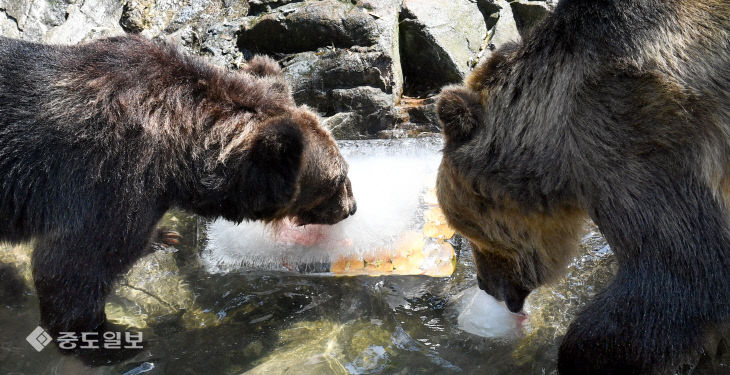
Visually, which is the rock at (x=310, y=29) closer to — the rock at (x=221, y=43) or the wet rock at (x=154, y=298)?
the rock at (x=221, y=43)

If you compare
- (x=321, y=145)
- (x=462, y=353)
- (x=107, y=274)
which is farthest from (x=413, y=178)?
(x=107, y=274)

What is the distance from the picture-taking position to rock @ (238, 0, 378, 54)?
312 inches

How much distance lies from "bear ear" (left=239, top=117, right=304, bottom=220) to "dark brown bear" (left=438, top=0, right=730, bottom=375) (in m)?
0.94

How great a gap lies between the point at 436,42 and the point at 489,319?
14.3 feet

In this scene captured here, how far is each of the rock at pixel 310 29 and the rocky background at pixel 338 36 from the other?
0.01 m

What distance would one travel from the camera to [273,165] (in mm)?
4195

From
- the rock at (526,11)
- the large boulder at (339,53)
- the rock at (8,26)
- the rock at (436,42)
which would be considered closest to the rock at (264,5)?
the large boulder at (339,53)

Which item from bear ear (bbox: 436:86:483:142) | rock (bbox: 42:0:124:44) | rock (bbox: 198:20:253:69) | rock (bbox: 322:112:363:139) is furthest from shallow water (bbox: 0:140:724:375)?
rock (bbox: 42:0:124:44)

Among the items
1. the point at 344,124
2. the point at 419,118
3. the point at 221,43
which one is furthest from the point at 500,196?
the point at 221,43

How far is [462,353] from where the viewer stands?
4.37 meters

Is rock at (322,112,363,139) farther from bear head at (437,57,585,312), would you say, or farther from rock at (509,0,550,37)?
bear head at (437,57,585,312)

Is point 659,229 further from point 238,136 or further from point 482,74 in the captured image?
point 238,136

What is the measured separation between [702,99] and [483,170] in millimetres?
1089

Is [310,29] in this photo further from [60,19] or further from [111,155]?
[111,155]
